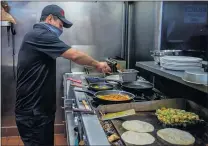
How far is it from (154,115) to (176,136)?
15.0 inches

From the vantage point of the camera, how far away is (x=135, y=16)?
11.5 ft

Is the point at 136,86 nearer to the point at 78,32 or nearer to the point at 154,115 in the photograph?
the point at 154,115

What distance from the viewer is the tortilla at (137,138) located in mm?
1327

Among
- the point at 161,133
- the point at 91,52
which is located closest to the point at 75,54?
the point at 161,133

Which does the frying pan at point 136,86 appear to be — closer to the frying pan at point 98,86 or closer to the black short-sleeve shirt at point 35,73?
the frying pan at point 98,86

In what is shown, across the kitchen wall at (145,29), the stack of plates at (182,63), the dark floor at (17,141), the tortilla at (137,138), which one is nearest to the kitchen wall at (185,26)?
the kitchen wall at (145,29)

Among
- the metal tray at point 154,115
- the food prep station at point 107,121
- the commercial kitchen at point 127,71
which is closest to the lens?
the food prep station at point 107,121

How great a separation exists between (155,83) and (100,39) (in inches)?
56.1

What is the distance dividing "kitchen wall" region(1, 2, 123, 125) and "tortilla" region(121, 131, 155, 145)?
2.26m

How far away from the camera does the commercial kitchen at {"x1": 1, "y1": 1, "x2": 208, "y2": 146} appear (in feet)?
4.99

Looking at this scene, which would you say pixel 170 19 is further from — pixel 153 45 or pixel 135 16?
pixel 135 16

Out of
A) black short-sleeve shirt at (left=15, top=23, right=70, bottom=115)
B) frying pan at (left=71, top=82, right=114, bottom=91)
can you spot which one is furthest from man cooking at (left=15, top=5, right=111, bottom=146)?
frying pan at (left=71, top=82, right=114, bottom=91)

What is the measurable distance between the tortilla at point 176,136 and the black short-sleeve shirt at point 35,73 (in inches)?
43.9

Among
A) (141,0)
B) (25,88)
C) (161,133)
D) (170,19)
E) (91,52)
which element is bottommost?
(161,133)
